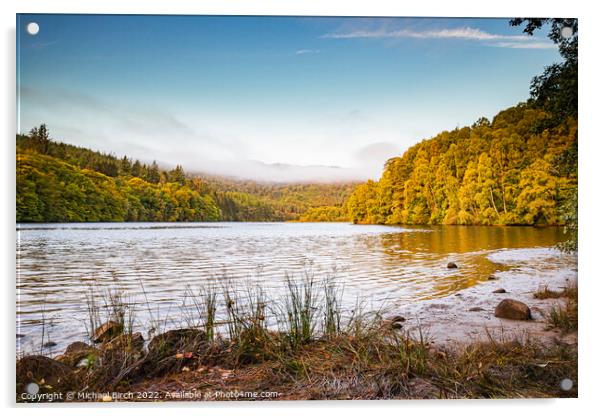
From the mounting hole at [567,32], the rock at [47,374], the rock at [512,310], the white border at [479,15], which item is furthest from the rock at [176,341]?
the mounting hole at [567,32]

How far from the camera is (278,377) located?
3053mm

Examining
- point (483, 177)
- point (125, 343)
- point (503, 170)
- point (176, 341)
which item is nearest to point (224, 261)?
point (176, 341)

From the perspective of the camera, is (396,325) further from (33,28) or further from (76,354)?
(33,28)

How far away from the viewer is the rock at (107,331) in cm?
320

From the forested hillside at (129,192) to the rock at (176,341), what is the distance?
125cm

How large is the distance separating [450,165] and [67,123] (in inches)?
138

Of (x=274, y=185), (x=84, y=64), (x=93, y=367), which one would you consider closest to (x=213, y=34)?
(x=84, y=64)

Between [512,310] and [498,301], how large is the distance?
0.24 meters

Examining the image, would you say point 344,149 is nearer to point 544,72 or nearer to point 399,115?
point 399,115

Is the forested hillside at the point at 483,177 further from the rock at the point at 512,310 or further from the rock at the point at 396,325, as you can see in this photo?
the rock at the point at 396,325

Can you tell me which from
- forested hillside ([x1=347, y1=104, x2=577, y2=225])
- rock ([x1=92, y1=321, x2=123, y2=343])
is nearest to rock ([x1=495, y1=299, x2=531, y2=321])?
forested hillside ([x1=347, y1=104, x2=577, y2=225])

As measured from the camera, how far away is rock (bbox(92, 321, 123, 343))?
10.5ft

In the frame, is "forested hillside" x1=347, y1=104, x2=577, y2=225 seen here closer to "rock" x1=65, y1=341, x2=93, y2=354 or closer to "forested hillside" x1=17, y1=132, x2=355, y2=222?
"forested hillside" x1=17, y1=132, x2=355, y2=222

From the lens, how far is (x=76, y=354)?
10.1 feet
